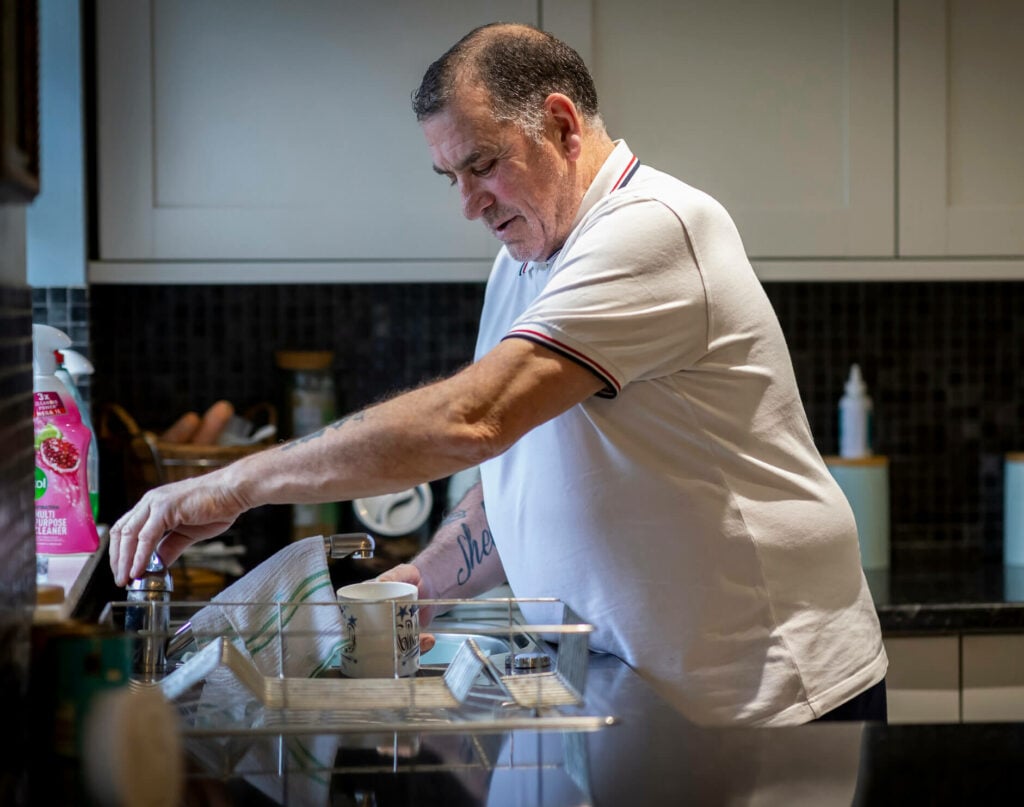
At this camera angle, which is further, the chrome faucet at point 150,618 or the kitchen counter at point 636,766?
the chrome faucet at point 150,618

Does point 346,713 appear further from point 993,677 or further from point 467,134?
point 993,677

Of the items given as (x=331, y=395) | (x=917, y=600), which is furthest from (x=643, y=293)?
(x=331, y=395)

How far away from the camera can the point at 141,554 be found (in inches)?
43.0

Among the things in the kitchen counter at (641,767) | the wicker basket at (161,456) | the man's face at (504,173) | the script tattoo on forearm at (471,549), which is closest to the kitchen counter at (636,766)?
the kitchen counter at (641,767)

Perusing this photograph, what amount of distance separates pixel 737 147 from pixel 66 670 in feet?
5.00

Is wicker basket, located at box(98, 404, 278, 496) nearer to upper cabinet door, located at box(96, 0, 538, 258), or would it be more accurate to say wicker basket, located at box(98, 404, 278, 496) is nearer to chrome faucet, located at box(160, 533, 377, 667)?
upper cabinet door, located at box(96, 0, 538, 258)

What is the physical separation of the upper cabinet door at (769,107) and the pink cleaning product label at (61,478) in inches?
36.9

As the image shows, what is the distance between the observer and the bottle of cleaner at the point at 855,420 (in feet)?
7.23

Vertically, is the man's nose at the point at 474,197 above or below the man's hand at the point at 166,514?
above

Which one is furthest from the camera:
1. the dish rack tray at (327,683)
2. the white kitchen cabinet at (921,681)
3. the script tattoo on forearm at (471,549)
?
the white kitchen cabinet at (921,681)

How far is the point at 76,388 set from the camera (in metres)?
1.90

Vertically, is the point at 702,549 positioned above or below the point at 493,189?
below

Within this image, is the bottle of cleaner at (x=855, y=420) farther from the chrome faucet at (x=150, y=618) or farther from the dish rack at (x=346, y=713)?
the chrome faucet at (x=150, y=618)

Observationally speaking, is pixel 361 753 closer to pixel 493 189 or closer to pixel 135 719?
pixel 135 719
